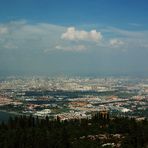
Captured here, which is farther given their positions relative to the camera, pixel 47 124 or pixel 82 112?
pixel 82 112

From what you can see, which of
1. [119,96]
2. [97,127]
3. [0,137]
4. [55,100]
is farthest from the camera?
[119,96]

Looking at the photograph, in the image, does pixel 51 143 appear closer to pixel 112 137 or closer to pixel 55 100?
pixel 112 137

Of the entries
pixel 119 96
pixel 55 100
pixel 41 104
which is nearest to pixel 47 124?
pixel 41 104

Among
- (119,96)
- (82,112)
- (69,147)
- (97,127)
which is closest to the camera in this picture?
(69,147)

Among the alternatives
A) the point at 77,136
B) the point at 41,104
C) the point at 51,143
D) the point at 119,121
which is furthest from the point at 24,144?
the point at 41,104

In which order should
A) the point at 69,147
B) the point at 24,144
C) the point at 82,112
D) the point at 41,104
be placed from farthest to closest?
1. the point at 41,104
2. the point at 82,112
3. the point at 24,144
4. the point at 69,147

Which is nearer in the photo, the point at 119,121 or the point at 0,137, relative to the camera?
the point at 0,137

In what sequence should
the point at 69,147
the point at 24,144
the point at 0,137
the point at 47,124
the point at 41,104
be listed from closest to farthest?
the point at 69,147, the point at 24,144, the point at 0,137, the point at 47,124, the point at 41,104

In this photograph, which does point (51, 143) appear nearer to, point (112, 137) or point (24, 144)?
point (24, 144)

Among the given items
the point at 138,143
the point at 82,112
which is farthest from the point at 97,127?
the point at 82,112
